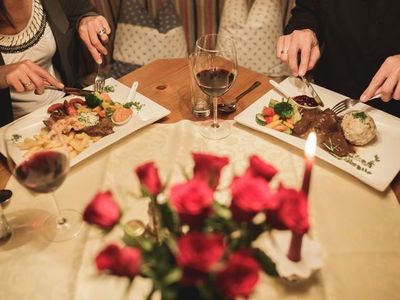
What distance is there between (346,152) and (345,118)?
0.12 m

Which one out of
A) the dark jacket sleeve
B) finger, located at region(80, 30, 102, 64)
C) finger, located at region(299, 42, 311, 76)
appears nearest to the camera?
finger, located at region(299, 42, 311, 76)

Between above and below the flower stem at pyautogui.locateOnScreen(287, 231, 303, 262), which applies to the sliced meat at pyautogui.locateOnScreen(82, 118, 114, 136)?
below

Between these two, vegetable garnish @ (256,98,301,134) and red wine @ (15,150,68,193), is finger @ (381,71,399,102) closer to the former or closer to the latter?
vegetable garnish @ (256,98,301,134)

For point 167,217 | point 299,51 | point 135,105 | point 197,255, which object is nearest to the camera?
point 197,255

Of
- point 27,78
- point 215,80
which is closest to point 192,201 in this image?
point 215,80

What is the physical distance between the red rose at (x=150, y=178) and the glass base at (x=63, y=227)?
18.6 inches

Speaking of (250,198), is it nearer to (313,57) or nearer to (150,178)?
(150,178)

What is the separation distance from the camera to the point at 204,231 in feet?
1.71

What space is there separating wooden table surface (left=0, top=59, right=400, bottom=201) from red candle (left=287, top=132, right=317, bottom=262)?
65 cm

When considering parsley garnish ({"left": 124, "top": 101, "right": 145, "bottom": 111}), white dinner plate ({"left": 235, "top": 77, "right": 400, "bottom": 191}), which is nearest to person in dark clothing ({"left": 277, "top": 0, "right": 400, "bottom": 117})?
white dinner plate ({"left": 235, "top": 77, "right": 400, "bottom": 191})

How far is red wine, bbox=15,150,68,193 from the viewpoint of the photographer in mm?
770

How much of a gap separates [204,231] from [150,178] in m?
0.10

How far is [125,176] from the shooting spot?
42.8 inches

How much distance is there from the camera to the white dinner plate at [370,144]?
104 cm
